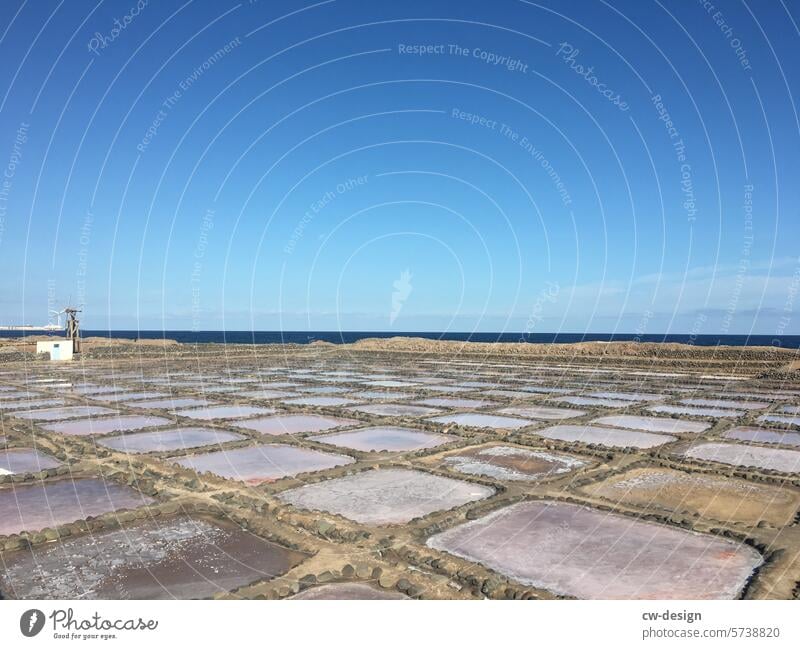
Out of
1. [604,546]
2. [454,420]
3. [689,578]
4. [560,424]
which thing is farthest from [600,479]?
[454,420]

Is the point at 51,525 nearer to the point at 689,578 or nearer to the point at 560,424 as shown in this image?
the point at 689,578

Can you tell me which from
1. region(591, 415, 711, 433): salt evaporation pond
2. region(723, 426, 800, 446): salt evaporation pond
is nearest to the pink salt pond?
region(591, 415, 711, 433): salt evaporation pond

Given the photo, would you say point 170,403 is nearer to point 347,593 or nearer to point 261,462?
point 261,462

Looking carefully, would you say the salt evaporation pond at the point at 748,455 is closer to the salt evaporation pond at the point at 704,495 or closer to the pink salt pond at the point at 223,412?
the salt evaporation pond at the point at 704,495

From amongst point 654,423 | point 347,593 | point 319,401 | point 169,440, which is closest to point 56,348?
point 319,401

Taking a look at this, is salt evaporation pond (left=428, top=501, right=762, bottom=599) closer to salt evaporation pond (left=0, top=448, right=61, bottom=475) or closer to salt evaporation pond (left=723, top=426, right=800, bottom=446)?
salt evaporation pond (left=723, top=426, right=800, bottom=446)

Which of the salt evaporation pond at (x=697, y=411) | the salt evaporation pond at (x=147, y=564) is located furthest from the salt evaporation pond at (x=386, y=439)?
the salt evaporation pond at (x=697, y=411)
